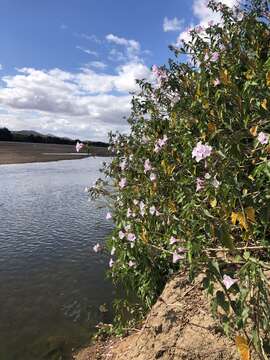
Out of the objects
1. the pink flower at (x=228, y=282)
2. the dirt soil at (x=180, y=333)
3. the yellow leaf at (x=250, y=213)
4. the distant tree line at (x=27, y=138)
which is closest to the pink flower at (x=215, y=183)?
the yellow leaf at (x=250, y=213)

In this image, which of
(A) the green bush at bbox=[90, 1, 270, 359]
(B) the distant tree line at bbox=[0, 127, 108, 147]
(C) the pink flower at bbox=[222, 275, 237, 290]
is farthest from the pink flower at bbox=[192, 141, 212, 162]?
(B) the distant tree line at bbox=[0, 127, 108, 147]

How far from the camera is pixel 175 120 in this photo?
12.7ft

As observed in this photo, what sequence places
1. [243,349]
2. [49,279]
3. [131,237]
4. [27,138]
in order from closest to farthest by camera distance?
[243,349] < [131,237] < [49,279] < [27,138]

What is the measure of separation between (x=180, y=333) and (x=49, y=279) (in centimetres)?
432

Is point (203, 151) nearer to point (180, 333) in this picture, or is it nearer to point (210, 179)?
point (210, 179)

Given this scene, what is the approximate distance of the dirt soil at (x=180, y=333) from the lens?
296 centimetres

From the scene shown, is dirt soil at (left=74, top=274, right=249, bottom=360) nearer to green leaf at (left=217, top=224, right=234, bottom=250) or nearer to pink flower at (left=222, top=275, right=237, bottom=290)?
pink flower at (left=222, top=275, right=237, bottom=290)

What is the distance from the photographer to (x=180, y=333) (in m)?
3.21

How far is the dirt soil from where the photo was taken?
9.72 feet

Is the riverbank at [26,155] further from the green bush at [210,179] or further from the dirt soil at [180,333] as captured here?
the dirt soil at [180,333]

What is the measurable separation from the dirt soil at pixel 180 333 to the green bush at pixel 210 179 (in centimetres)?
21

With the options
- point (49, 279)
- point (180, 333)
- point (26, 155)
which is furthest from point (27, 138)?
point (180, 333)

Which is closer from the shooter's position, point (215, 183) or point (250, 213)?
point (250, 213)

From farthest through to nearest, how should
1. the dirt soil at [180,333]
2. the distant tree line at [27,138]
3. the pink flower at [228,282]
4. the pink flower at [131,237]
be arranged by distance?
the distant tree line at [27,138] → the pink flower at [131,237] → the dirt soil at [180,333] → the pink flower at [228,282]
